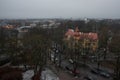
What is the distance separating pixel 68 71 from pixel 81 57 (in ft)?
10.9

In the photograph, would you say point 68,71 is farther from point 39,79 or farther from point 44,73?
point 39,79

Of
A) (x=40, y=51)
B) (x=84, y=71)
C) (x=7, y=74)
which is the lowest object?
(x=84, y=71)

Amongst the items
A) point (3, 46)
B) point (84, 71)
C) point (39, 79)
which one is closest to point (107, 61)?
point (84, 71)

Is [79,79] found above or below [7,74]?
below

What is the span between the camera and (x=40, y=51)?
397 inches

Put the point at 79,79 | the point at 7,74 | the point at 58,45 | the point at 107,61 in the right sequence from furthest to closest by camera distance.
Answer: the point at 58,45 → the point at 107,61 → the point at 79,79 → the point at 7,74

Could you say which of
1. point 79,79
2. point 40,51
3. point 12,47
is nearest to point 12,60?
point 12,47

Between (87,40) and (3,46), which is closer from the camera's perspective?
(3,46)

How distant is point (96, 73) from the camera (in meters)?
11.1

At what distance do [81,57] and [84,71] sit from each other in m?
2.82

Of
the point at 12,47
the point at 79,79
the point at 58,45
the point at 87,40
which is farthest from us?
the point at 58,45

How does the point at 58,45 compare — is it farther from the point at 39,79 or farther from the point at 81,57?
the point at 39,79

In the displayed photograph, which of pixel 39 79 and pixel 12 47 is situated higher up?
pixel 12 47

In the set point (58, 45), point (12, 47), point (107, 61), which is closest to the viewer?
point (12, 47)
